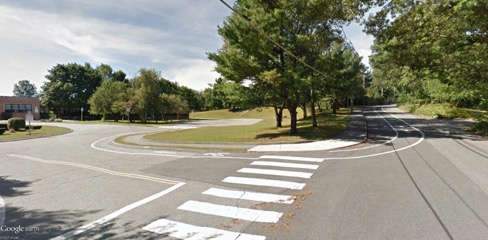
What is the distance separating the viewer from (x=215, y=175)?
29.1 feet

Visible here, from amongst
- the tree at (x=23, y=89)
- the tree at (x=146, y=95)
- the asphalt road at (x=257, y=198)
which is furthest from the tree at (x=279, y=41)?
the tree at (x=23, y=89)

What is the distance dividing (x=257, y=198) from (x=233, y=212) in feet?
3.30

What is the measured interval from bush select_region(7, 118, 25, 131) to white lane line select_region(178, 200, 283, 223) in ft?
123

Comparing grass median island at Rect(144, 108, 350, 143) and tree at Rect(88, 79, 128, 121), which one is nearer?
grass median island at Rect(144, 108, 350, 143)

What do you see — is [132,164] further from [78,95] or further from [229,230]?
[78,95]

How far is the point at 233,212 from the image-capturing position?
5.59m

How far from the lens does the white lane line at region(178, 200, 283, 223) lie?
5238mm

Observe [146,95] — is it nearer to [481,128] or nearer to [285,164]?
[285,164]

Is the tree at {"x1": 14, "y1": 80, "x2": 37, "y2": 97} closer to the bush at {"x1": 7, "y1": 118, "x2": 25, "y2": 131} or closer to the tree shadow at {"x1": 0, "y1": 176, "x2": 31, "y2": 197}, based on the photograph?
the bush at {"x1": 7, "y1": 118, "x2": 25, "y2": 131}

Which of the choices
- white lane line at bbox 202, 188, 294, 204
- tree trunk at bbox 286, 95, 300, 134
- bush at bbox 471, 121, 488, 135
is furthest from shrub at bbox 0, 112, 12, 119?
bush at bbox 471, 121, 488, 135

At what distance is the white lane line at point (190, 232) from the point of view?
449 centimetres

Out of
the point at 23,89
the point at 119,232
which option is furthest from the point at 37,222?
the point at 23,89

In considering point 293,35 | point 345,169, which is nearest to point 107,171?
point 345,169

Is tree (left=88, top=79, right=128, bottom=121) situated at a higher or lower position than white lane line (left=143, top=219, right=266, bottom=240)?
higher
